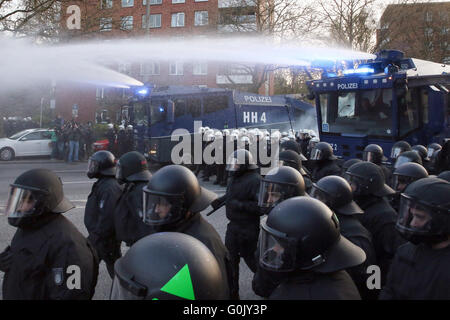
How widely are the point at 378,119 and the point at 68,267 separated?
26.1 feet

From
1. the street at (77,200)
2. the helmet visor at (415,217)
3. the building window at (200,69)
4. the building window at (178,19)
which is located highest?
the building window at (178,19)

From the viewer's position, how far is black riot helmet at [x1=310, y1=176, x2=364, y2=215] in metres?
3.65

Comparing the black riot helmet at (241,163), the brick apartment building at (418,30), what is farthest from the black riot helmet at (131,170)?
the brick apartment building at (418,30)

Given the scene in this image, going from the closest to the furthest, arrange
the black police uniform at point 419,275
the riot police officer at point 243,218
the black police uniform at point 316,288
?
1. the black police uniform at point 316,288
2. the black police uniform at point 419,275
3. the riot police officer at point 243,218

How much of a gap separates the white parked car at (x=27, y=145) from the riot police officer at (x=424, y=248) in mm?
18685

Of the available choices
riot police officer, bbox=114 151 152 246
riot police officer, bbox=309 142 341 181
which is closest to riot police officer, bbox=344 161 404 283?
riot police officer, bbox=114 151 152 246

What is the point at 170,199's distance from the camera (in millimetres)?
3256

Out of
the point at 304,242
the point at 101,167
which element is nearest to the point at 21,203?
the point at 304,242

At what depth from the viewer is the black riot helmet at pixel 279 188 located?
162 inches

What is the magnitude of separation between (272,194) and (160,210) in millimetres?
1296

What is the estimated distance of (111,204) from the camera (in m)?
4.82

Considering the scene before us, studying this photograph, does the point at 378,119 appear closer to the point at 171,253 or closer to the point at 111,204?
the point at 111,204

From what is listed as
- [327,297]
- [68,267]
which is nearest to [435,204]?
[327,297]

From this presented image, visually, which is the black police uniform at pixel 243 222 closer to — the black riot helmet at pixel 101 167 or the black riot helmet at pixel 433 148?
the black riot helmet at pixel 101 167
